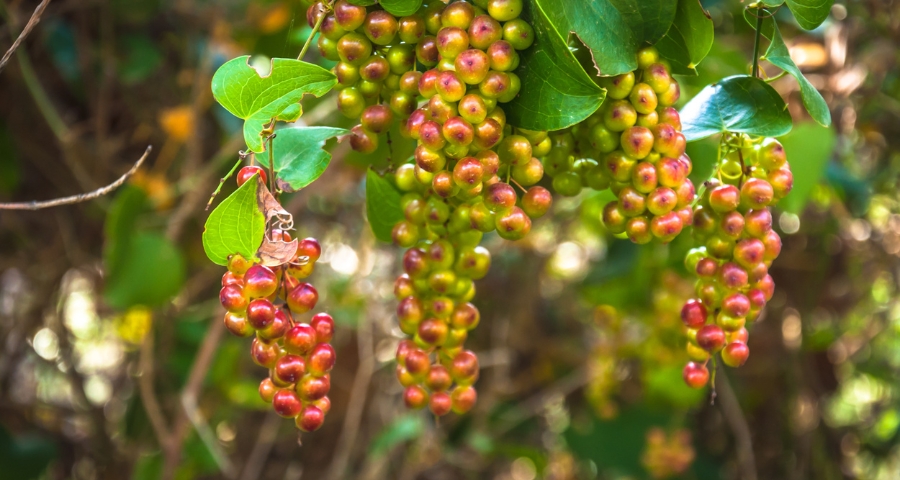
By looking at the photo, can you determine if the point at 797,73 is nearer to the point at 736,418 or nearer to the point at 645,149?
the point at 645,149

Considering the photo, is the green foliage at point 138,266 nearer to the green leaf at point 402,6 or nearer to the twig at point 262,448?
the twig at point 262,448

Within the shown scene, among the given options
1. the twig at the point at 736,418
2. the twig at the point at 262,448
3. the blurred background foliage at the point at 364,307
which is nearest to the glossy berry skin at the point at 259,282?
the blurred background foliage at the point at 364,307

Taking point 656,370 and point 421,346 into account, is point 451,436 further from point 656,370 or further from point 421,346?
point 421,346

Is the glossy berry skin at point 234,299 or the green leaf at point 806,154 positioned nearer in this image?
the glossy berry skin at point 234,299

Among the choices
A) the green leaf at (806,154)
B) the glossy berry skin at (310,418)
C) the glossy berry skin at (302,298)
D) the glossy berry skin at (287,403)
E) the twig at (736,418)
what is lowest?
the twig at (736,418)

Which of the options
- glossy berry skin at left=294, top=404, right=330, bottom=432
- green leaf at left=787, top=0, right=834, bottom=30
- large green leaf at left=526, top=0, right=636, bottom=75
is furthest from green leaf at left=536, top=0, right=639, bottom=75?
glossy berry skin at left=294, top=404, right=330, bottom=432

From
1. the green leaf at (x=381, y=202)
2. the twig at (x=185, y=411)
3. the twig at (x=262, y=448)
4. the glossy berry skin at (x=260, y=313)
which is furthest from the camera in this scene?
the twig at (x=262, y=448)

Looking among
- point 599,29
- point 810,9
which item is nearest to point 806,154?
point 810,9
